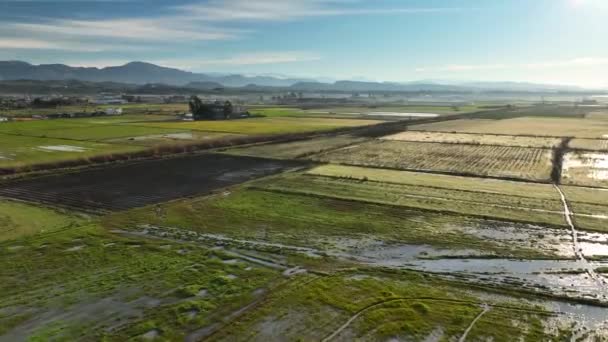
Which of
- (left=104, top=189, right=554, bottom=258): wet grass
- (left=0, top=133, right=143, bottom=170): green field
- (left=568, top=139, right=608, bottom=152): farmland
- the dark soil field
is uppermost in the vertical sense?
(left=568, top=139, right=608, bottom=152): farmland

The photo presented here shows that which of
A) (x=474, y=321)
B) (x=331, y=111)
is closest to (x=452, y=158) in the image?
(x=474, y=321)

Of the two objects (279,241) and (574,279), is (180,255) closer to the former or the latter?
(279,241)

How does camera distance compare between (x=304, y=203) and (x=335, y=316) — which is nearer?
(x=335, y=316)

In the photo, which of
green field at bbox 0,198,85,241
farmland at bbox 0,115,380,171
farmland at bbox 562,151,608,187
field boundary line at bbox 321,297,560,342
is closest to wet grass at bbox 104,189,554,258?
green field at bbox 0,198,85,241

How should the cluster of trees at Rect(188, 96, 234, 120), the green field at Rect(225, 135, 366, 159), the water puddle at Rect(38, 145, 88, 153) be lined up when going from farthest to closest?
1. the cluster of trees at Rect(188, 96, 234, 120)
2. the green field at Rect(225, 135, 366, 159)
3. the water puddle at Rect(38, 145, 88, 153)

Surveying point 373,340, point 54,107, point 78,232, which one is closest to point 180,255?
point 78,232

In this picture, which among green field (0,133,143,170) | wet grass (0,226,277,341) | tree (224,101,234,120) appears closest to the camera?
wet grass (0,226,277,341)

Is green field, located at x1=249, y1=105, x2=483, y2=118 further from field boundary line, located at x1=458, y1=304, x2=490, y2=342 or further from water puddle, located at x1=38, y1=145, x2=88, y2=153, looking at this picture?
field boundary line, located at x1=458, y1=304, x2=490, y2=342

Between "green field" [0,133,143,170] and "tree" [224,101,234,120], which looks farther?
"tree" [224,101,234,120]
